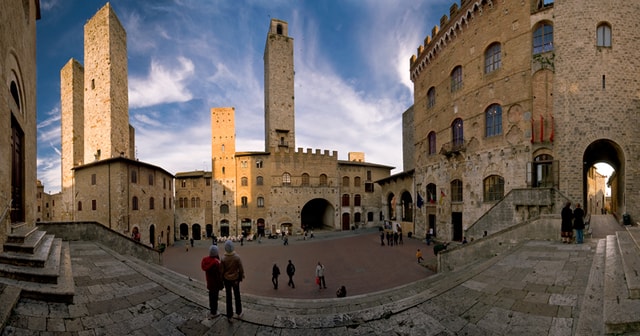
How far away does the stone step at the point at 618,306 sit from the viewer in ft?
10.5

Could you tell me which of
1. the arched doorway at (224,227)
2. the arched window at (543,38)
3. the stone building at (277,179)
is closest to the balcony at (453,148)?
the arched window at (543,38)

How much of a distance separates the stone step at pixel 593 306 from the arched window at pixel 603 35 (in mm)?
15173

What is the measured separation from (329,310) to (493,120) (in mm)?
18220

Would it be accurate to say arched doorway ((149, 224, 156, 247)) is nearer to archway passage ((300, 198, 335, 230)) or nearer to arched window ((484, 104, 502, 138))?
archway passage ((300, 198, 335, 230))

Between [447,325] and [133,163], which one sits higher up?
[133,163]

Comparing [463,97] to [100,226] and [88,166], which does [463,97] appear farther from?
[88,166]

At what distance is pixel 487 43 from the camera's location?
18.2 m

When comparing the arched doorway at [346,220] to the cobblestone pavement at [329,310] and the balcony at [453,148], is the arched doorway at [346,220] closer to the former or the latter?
the balcony at [453,148]

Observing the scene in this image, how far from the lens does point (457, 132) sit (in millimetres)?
20859

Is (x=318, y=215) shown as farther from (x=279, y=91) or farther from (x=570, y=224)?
(x=570, y=224)

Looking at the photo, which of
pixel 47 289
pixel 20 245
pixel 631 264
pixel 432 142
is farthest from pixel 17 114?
pixel 432 142

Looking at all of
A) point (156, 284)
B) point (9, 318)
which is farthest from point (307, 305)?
point (9, 318)

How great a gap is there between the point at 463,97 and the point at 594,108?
7315 millimetres

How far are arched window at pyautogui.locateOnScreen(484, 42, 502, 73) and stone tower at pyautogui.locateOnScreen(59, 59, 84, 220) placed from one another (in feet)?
120
